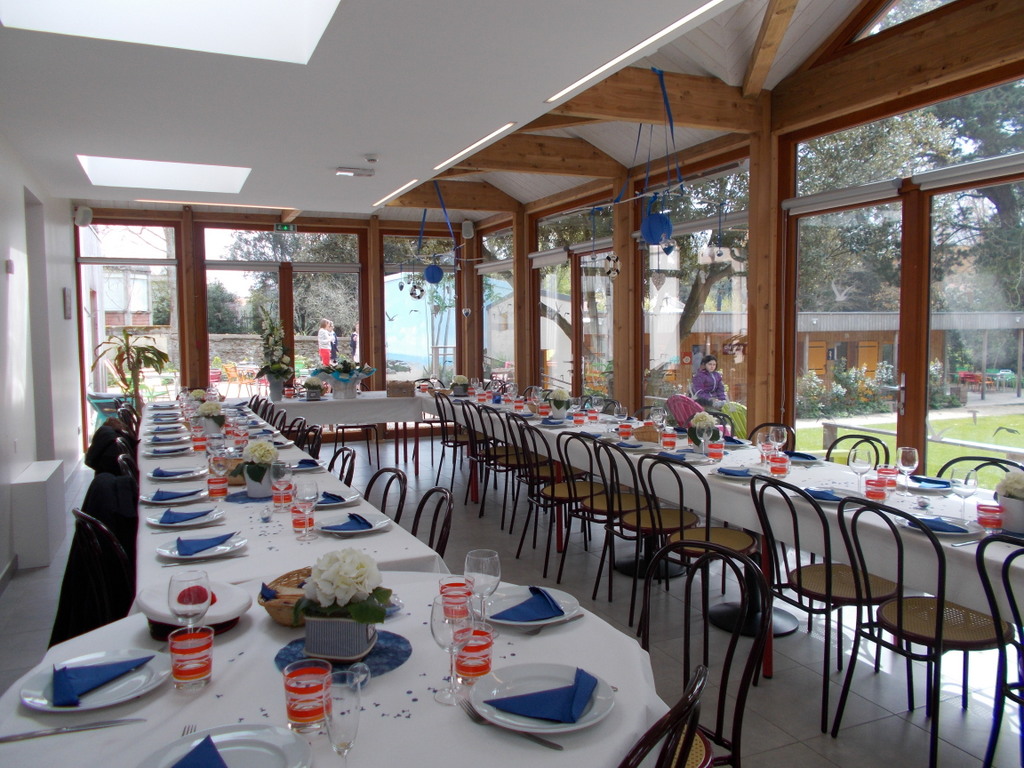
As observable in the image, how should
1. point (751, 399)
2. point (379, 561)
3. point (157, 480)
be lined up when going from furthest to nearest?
point (751, 399), point (157, 480), point (379, 561)

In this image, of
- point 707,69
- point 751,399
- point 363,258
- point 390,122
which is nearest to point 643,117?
point 707,69

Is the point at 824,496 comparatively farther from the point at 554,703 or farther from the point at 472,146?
the point at 472,146

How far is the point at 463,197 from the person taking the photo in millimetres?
9781

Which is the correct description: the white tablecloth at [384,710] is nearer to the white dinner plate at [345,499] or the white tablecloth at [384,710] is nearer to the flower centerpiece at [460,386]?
the white dinner plate at [345,499]

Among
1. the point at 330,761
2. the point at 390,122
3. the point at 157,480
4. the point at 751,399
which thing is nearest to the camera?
the point at 330,761

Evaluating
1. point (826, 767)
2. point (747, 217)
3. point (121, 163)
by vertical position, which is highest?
point (121, 163)

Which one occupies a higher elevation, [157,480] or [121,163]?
[121,163]

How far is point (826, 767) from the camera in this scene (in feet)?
8.43

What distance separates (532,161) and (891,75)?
3.58 metres

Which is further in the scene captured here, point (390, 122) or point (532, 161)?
point (532, 161)

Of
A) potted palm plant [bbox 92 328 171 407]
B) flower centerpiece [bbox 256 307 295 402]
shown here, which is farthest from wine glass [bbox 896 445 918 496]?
potted palm plant [bbox 92 328 171 407]

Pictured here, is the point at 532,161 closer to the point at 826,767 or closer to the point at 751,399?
the point at 751,399

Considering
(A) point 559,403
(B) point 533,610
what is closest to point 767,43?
(A) point 559,403

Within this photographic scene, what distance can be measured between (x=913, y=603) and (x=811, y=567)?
501mm
